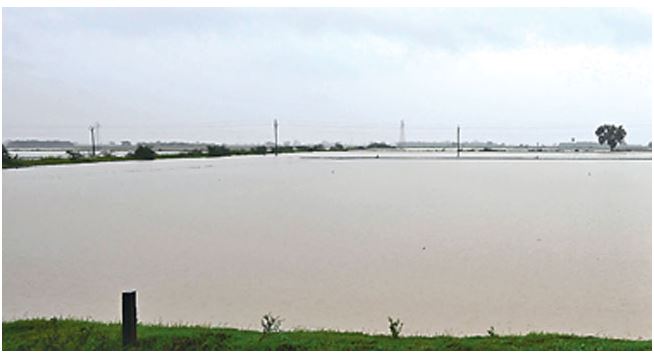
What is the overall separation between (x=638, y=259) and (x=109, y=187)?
1379cm

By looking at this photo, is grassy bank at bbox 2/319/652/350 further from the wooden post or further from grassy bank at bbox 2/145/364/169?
grassy bank at bbox 2/145/364/169

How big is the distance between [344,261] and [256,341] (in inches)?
140

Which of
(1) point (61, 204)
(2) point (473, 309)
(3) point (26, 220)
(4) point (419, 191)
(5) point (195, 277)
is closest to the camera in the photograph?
(2) point (473, 309)

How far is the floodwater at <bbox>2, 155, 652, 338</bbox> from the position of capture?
18.3 ft

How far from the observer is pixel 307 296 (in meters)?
6.05

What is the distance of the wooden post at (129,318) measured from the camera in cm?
376

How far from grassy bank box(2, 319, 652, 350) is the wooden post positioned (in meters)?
0.08

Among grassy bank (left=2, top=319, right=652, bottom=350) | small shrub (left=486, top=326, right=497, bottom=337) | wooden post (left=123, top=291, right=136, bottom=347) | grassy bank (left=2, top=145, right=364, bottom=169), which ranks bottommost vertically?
small shrub (left=486, top=326, right=497, bottom=337)

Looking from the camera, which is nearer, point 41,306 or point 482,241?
point 41,306

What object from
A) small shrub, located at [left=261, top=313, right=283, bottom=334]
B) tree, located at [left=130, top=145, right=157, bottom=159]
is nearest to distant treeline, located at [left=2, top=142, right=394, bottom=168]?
tree, located at [left=130, top=145, right=157, bottom=159]

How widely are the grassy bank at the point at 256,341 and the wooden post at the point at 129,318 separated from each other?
3.1 inches

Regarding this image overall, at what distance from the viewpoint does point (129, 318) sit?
3.80m

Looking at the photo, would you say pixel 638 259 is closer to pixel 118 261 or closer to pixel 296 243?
pixel 296 243

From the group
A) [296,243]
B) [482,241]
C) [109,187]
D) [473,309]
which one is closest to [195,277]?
[296,243]
